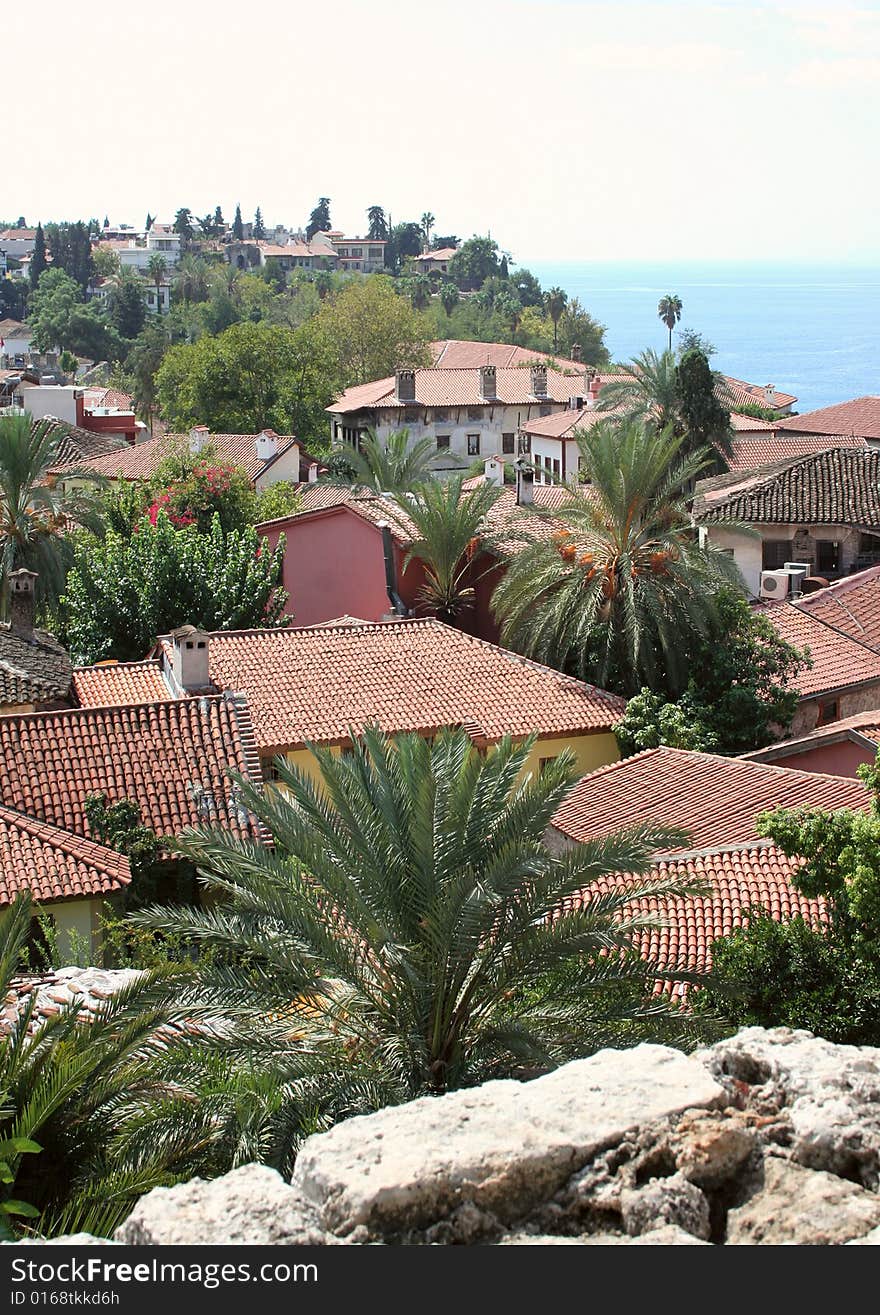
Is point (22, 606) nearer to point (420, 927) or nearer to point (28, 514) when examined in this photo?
point (28, 514)

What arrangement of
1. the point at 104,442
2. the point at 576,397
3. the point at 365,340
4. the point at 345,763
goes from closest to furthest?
the point at 345,763 → the point at 104,442 → the point at 576,397 → the point at 365,340

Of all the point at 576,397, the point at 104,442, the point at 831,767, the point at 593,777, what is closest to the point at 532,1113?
the point at 593,777

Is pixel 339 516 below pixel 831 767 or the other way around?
the other way around

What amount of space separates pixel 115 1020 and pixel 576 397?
2885 inches

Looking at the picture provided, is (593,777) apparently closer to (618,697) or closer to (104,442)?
(618,697)

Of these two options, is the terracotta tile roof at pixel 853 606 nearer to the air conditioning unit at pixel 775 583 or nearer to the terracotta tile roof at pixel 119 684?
the air conditioning unit at pixel 775 583

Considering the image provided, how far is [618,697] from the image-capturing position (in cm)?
2505

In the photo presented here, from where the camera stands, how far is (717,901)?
14805mm

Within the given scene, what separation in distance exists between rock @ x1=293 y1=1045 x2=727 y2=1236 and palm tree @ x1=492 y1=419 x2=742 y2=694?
19967 mm

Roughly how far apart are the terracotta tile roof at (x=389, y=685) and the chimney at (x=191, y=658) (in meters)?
1.21

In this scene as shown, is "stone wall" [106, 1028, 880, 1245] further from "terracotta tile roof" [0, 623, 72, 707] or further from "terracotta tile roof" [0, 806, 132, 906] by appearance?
"terracotta tile roof" [0, 623, 72, 707]

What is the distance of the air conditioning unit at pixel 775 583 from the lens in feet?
103

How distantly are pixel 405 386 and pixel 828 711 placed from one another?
52747 mm

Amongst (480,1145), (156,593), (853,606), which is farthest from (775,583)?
(480,1145)
